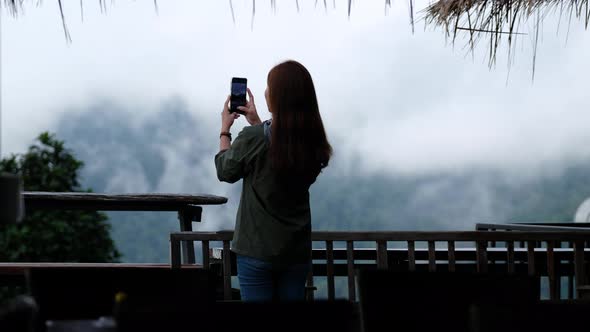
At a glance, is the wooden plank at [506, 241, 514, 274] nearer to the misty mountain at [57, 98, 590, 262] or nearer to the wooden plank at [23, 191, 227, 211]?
the wooden plank at [23, 191, 227, 211]

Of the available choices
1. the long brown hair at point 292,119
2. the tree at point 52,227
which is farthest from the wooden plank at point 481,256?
the tree at point 52,227

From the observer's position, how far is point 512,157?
221ft

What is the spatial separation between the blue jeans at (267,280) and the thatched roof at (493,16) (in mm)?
1820

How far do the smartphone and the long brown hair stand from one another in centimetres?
30

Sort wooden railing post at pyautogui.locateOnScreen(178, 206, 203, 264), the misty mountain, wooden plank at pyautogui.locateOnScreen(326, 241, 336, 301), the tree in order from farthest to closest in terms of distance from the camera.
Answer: the misty mountain, the tree, wooden railing post at pyautogui.locateOnScreen(178, 206, 203, 264), wooden plank at pyautogui.locateOnScreen(326, 241, 336, 301)

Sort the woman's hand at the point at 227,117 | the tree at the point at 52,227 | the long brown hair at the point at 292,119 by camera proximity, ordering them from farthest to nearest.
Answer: the tree at the point at 52,227, the woman's hand at the point at 227,117, the long brown hair at the point at 292,119

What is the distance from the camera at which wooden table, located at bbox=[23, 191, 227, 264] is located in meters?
5.08

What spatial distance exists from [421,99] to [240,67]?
1561cm

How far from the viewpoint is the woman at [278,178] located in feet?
10.4

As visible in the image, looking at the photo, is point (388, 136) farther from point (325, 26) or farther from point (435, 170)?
point (325, 26)

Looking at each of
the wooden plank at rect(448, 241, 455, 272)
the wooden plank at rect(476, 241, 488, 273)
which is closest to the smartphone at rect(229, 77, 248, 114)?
the wooden plank at rect(448, 241, 455, 272)

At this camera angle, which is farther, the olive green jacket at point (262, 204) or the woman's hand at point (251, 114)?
the woman's hand at point (251, 114)

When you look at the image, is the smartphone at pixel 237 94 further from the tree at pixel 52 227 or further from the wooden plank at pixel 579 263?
the tree at pixel 52 227

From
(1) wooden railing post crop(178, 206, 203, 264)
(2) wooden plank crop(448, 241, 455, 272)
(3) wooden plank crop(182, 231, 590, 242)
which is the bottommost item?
(2) wooden plank crop(448, 241, 455, 272)
